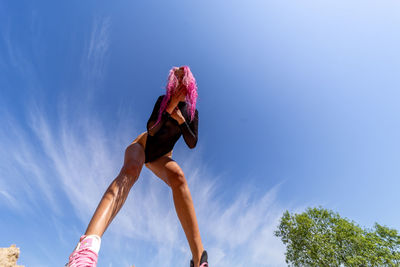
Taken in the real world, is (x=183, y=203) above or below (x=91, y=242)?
above

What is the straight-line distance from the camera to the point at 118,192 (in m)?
1.78

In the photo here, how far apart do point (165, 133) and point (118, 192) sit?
1.17 m

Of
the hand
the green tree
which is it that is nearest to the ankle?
the hand

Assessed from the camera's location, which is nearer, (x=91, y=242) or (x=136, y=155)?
(x=91, y=242)

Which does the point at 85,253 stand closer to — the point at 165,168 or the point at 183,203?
the point at 183,203

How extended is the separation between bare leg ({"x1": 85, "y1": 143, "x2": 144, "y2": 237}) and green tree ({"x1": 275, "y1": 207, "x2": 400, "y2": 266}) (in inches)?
937

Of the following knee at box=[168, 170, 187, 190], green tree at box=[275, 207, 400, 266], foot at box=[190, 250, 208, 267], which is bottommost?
foot at box=[190, 250, 208, 267]

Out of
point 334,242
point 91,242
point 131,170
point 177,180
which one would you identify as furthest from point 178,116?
point 334,242

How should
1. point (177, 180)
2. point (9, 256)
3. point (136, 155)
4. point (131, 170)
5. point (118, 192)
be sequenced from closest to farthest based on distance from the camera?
point (118, 192), point (131, 170), point (136, 155), point (177, 180), point (9, 256)

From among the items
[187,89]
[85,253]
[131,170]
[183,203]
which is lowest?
[85,253]

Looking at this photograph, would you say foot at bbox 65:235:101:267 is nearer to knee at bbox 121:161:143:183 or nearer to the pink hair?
knee at bbox 121:161:143:183

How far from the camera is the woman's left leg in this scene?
2.23 m

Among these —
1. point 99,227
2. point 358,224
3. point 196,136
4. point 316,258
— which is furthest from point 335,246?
point 99,227

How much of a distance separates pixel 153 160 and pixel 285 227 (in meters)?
24.4
